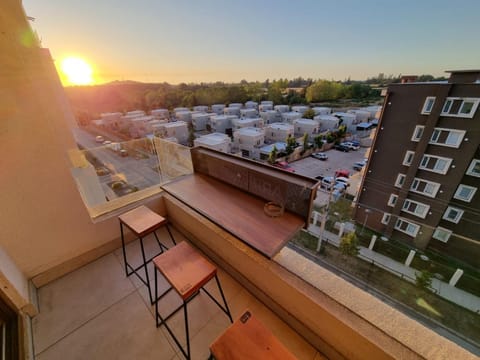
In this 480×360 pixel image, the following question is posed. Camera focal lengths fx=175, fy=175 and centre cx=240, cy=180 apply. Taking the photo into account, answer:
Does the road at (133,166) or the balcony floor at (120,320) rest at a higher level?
the road at (133,166)

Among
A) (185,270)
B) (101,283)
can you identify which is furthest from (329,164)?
(101,283)

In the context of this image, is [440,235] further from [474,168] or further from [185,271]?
[185,271]

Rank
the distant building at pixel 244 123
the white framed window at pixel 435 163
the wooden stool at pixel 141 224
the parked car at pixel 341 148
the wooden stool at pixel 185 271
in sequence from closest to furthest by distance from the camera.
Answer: the wooden stool at pixel 185 271 → the wooden stool at pixel 141 224 → the white framed window at pixel 435 163 → the parked car at pixel 341 148 → the distant building at pixel 244 123

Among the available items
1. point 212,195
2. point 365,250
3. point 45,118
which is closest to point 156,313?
point 212,195

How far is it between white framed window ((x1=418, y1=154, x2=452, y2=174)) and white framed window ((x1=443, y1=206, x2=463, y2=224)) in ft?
3.92

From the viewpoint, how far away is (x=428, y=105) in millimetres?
5027

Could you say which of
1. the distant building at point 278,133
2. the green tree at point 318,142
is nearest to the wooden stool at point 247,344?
the distant building at point 278,133

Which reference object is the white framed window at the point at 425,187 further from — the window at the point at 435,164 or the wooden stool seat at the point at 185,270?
the wooden stool seat at the point at 185,270

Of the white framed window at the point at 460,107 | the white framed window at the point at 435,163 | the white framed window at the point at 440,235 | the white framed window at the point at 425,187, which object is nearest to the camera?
the white framed window at the point at 440,235

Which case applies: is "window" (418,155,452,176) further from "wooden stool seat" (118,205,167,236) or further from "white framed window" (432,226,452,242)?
"wooden stool seat" (118,205,167,236)

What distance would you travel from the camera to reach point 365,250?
3.18 meters

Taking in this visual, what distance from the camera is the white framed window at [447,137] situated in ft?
15.8

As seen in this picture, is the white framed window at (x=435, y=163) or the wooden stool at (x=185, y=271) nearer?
the wooden stool at (x=185, y=271)

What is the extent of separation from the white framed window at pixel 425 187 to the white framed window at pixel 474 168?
0.71 m
